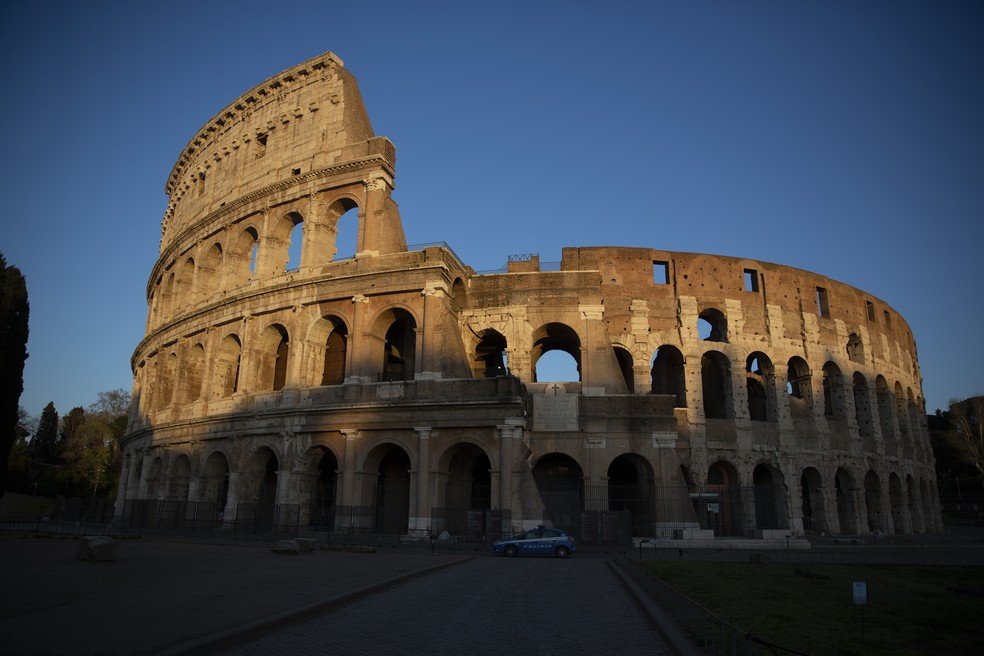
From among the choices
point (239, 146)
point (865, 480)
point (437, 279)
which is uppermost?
point (239, 146)

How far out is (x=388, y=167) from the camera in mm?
25766

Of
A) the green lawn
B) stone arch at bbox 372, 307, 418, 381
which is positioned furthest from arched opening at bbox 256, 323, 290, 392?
the green lawn

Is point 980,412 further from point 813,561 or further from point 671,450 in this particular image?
point 813,561

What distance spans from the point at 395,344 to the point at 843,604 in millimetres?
21235

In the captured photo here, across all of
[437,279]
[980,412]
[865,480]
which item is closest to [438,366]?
[437,279]

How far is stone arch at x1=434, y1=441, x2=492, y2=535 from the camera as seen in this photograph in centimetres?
2236

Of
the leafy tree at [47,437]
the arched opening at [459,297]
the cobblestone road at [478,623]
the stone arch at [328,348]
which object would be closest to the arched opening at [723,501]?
the arched opening at [459,297]

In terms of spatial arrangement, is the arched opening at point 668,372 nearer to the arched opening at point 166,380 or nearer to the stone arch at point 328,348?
the stone arch at point 328,348

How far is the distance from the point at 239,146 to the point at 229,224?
15.4 feet

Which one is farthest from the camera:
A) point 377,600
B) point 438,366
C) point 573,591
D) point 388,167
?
point 388,167

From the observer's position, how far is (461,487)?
24.0 m

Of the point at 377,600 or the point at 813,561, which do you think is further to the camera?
the point at 813,561

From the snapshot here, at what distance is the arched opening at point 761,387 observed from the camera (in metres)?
29.0

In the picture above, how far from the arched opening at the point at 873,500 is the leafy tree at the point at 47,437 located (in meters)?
67.3
